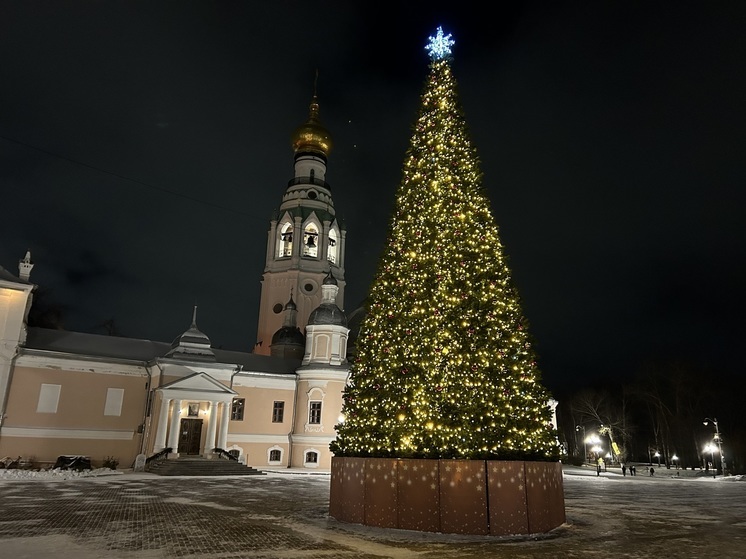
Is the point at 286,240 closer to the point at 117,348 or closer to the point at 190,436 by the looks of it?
the point at 117,348

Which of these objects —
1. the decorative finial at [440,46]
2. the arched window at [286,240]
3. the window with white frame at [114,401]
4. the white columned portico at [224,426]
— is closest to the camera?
the decorative finial at [440,46]

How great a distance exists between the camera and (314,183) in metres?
48.5

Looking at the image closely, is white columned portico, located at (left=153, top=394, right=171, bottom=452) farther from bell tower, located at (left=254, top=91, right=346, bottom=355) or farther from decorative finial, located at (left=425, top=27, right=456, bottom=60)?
decorative finial, located at (left=425, top=27, right=456, bottom=60)

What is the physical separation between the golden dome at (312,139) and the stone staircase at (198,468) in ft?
103

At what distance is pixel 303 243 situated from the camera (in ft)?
150

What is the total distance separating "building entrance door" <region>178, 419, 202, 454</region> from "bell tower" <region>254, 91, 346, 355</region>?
15153mm

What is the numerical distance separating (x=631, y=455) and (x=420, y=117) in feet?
216

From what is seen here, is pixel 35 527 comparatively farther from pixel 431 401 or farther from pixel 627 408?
pixel 627 408

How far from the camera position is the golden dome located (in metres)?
49.9

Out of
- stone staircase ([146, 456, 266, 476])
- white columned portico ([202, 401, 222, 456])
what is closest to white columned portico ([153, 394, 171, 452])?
stone staircase ([146, 456, 266, 476])

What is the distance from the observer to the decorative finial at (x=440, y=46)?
13078 mm

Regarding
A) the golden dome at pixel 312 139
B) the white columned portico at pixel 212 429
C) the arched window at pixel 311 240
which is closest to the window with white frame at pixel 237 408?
the white columned portico at pixel 212 429

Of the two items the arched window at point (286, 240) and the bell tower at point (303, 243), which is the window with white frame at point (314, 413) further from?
the arched window at point (286, 240)

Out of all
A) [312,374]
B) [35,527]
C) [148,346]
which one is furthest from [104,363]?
[35,527]
